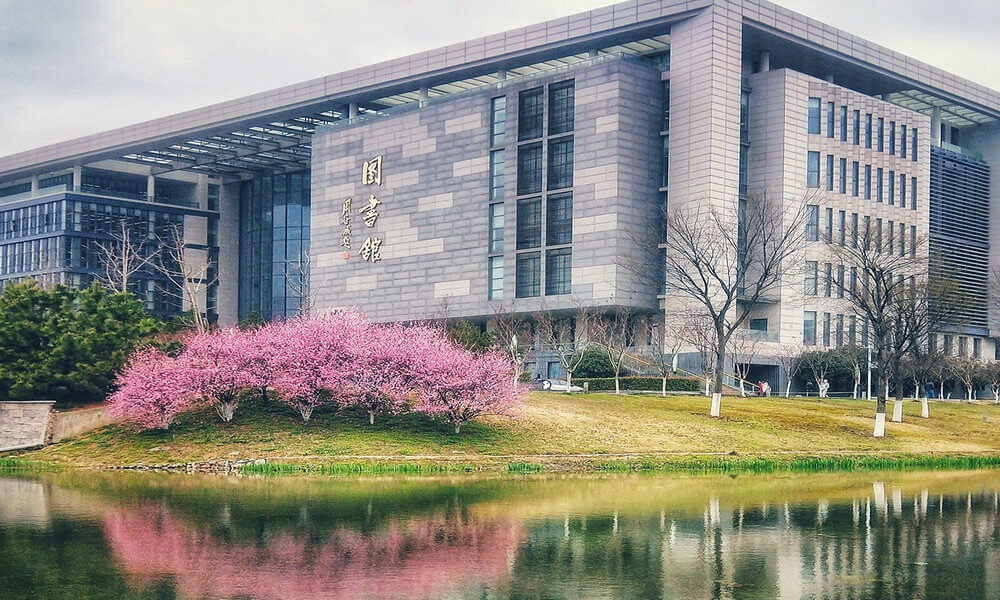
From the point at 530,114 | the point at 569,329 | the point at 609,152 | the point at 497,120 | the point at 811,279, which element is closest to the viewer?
the point at 609,152

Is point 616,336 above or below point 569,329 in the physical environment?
below

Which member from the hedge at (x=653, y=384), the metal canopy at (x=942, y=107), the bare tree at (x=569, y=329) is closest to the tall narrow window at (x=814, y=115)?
the metal canopy at (x=942, y=107)

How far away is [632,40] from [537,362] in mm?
23502

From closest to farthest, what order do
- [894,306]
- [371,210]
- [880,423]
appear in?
[880,423]
[894,306]
[371,210]

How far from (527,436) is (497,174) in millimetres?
48174

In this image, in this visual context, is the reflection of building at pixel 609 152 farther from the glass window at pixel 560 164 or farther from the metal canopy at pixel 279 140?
the metal canopy at pixel 279 140

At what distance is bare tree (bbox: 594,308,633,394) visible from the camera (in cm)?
7900

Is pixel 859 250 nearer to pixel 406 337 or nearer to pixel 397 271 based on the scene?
pixel 406 337

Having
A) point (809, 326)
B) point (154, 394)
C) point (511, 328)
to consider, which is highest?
point (809, 326)

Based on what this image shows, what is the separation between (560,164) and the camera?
93.6m

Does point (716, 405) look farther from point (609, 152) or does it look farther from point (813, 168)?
point (813, 168)

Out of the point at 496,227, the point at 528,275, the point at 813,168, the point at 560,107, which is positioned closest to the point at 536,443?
the point at 528,275

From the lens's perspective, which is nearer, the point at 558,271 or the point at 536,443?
the point at 536,443

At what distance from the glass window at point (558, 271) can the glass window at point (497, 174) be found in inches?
254
